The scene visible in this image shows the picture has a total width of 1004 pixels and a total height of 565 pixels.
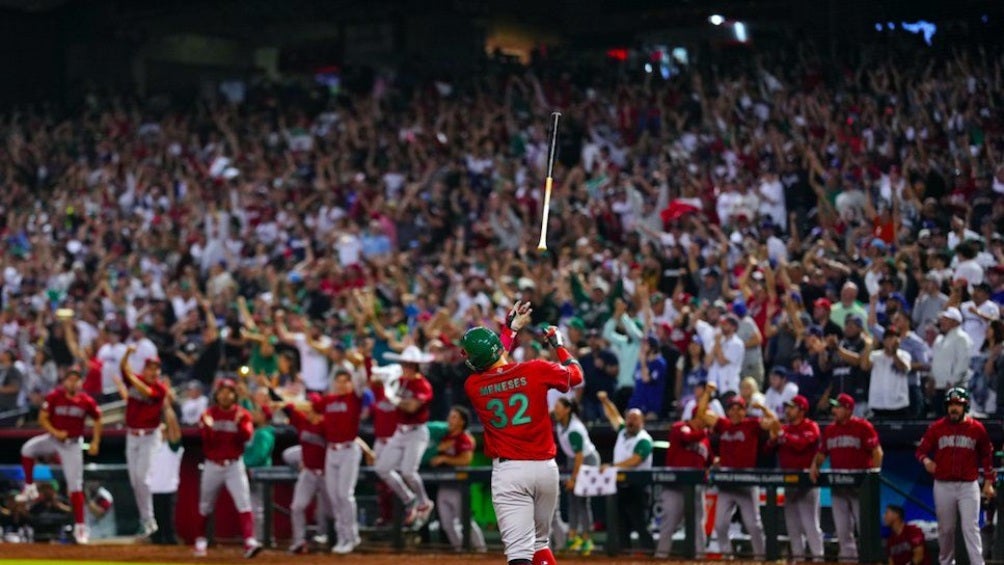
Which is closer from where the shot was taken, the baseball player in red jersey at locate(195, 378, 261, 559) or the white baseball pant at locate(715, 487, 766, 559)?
the white baseball pant at locate(715, 487, 766, 559)

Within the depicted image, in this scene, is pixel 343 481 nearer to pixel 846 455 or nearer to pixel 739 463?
pixel 739 463

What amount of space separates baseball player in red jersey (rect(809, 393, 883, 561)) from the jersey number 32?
5159mm

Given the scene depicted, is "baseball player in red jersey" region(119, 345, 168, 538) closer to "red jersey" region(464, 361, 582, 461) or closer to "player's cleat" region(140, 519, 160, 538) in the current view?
"player's cleat" region(140, 519, 160, 538)

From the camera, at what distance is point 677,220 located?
20.1 m

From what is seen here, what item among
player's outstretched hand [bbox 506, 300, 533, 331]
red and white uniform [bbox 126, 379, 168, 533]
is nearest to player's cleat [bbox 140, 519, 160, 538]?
red and white uniform [bbox 126, 379, 168, 533]

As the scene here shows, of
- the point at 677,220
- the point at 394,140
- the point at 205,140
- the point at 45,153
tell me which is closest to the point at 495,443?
the point at 677,220

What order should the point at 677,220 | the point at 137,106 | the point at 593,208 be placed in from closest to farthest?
the point at 677,220
the point at 593,208
the point at 137,106

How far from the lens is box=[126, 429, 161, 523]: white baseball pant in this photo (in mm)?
17250

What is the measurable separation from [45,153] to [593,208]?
14059 millimetres

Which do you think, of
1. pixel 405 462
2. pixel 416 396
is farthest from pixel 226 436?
pixel 416 396

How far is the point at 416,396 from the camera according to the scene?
1625 cm

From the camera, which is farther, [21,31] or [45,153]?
[21,31]

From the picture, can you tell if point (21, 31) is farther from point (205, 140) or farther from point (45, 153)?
point (205, 140)

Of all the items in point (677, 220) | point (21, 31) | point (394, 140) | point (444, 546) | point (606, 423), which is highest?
point (21, 31)
